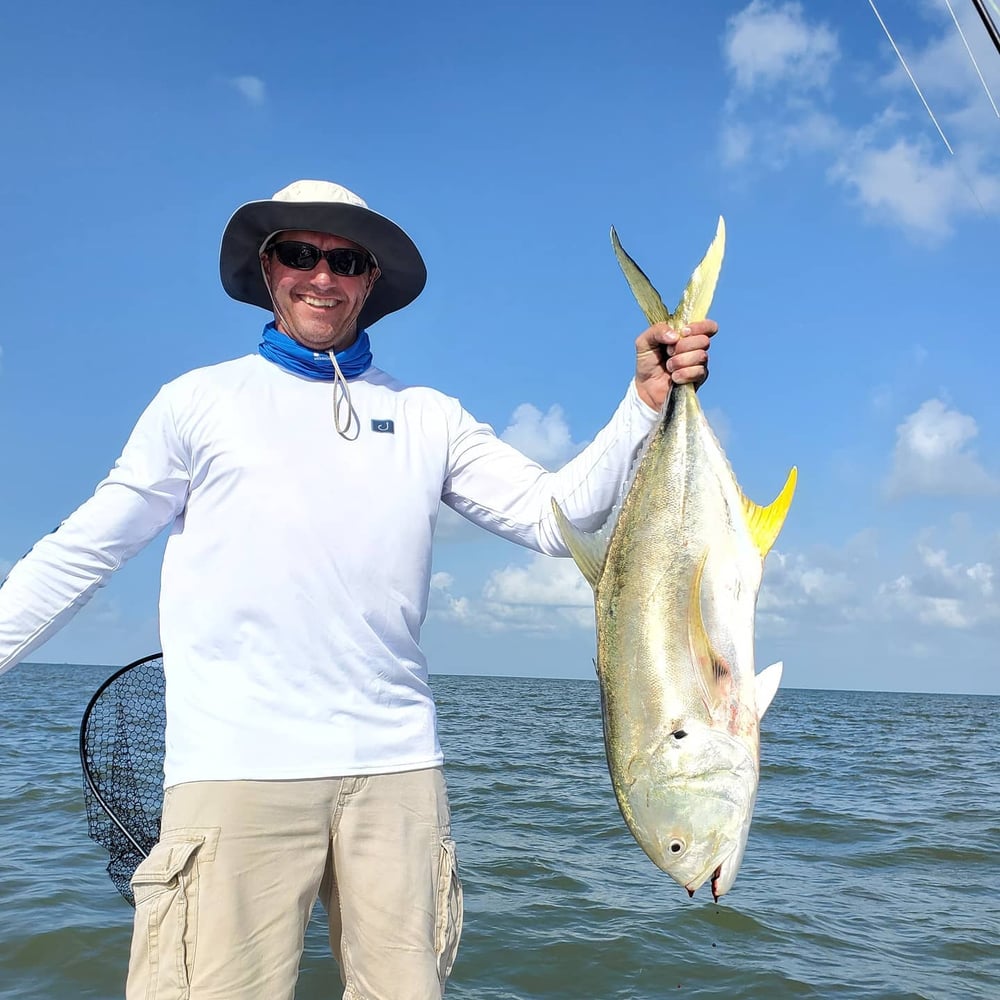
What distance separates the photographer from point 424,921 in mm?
2326

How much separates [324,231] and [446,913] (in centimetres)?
188

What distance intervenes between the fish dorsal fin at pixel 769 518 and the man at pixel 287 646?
34 cm

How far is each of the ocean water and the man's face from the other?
4036mm

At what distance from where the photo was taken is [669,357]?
2.21 metres

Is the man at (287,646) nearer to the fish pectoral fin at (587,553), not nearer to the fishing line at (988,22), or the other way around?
the fish pectoral fin at (587,553)

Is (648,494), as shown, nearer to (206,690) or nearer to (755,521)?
(755,521)

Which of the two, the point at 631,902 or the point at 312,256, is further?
the point at 631,902

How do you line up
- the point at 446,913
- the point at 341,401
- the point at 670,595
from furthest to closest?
the point at 341,401 → the point at 446,913 → the point at 670,595

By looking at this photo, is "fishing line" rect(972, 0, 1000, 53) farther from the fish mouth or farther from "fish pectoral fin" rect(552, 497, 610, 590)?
the fish mouth

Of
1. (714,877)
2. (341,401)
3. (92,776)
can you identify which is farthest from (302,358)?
(92,776)

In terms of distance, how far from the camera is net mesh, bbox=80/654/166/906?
411 cm

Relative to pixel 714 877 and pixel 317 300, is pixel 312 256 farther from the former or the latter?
pixel 714 877

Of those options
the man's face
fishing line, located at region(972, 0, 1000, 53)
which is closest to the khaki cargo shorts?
the man's face

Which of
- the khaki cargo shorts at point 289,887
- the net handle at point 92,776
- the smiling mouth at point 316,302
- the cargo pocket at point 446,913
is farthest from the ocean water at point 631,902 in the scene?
the smiling mouth at point 316,302
